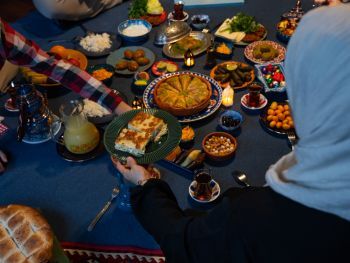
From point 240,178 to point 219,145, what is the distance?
0.71 feet

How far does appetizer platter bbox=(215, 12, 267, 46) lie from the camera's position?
2.33 meters

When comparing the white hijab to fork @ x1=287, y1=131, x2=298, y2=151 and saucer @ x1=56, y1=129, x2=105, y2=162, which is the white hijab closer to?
fork @ x1=287, y1=131, x2=298, y2=151

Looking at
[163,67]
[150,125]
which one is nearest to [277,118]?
[150,125]

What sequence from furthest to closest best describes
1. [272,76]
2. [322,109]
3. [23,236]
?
[272,76], [23,236], [322,109]

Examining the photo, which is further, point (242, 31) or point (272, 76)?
point (242, 31)

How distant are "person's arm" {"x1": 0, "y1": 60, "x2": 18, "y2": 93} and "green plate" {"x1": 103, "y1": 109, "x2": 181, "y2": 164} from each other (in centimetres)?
93

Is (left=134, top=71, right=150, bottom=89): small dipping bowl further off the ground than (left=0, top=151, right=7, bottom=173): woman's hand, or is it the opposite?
(left=134, top=71, right=150, bottom=89): small dipping bowl

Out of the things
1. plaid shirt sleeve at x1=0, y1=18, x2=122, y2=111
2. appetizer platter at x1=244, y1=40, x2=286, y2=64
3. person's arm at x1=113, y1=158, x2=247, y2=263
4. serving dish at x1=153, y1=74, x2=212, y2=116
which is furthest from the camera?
appetizer platter at x1=244, y1=40, x2=286, y2=64

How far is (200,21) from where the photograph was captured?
254cm

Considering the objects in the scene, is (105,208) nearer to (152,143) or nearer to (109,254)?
(109,254)

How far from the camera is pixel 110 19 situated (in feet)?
9.07

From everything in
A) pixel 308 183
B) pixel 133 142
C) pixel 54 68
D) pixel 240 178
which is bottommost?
pixel 240 178

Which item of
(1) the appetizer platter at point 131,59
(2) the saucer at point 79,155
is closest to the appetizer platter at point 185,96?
(1) the appetizer platter at point 131,59

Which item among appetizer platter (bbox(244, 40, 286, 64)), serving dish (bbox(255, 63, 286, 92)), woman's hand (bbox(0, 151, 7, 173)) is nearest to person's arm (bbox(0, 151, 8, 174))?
woman's hand (bbox(0, 151, 7, 173))
